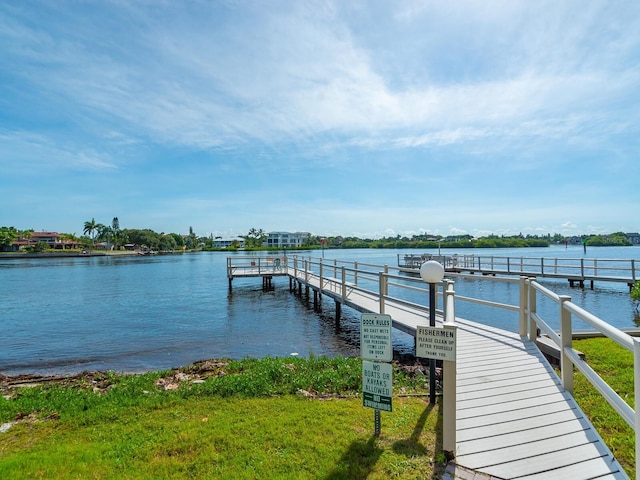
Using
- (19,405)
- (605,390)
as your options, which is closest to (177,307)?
(19,405)

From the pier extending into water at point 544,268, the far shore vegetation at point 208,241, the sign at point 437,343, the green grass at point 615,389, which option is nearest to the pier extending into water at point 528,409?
the sign at point 437,343

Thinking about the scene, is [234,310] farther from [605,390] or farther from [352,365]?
[605,390]

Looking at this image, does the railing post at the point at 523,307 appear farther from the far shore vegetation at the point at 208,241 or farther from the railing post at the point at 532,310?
the far shore vegetation at the point at 208,241

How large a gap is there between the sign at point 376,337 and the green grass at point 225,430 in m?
0.94

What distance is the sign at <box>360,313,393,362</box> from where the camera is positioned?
4070 mm

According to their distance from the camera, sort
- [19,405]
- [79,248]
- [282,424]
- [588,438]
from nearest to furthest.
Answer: [588,438], [282,424], [19,405], [79,248]

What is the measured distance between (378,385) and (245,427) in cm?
181

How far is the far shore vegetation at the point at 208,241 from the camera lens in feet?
351

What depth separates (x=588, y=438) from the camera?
12.1ft

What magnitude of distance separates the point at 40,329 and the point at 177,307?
595 centimetres

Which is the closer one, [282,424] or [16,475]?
[16,475]

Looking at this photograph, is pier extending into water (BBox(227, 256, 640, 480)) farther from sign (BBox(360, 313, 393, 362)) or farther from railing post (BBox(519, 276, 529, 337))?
sign (BBox(360, 313, 393, 362))

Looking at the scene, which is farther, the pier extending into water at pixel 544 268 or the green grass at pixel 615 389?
the pier extending into water at pixel 544 268

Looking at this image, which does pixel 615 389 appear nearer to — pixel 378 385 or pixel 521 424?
pixel 521 424
